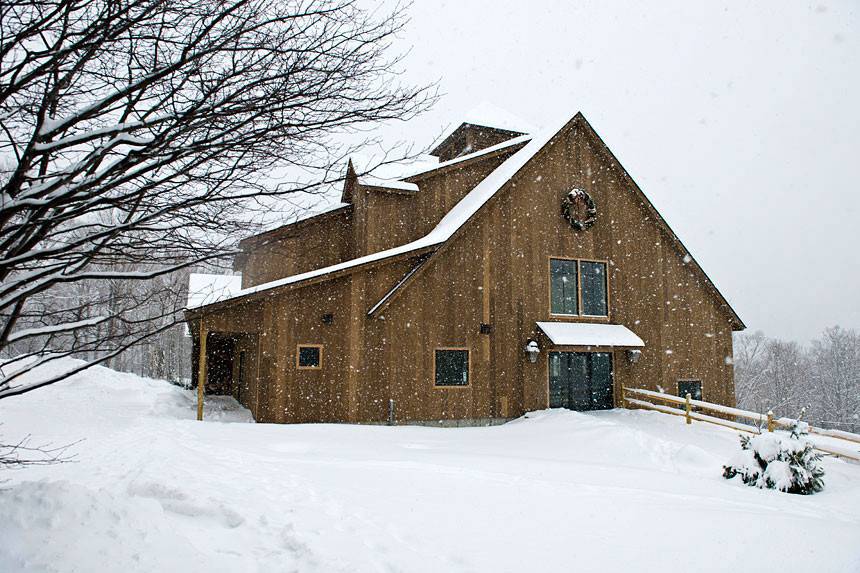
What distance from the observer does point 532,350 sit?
1430 centimetres

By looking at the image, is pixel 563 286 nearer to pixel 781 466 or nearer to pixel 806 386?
pixel 781 466

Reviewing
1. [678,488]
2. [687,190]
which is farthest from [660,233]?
[687,190]

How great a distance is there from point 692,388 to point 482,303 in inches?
282

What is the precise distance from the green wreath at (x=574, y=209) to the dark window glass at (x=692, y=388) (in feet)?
17.5

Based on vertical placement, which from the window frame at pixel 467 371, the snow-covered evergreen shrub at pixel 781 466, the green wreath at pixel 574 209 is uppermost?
the green wreath at pixel 574 209

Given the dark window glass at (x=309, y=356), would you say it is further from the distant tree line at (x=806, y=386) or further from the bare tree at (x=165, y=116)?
the distant tree line at (x=806, y=386)

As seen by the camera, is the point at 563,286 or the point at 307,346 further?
the point at 563,286

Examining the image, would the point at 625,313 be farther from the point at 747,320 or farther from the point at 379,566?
the point at 747,320

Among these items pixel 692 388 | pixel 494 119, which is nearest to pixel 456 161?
pixel 494 119

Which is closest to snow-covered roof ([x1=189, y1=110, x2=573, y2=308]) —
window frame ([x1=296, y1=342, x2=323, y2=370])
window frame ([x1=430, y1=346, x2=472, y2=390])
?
window frame ([x1=296, y1=342, x2=323, y2=370])

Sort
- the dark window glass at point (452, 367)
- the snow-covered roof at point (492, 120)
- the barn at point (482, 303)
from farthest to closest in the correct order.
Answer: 1. the snow-covered roof at point (492, 120)
2. the dark window glass at point (452, 367)
3. the barn at point (482, 303)

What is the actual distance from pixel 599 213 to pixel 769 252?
16029cm

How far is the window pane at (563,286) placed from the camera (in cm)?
1530

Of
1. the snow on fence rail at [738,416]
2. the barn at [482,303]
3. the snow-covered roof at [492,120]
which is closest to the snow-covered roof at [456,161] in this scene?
the barn at [482,303]
